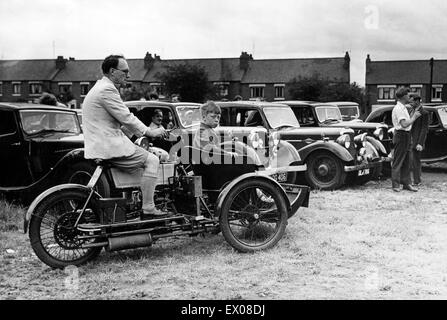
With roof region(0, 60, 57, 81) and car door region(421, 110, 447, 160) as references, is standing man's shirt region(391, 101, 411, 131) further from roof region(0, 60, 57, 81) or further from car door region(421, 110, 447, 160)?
roof region(0, 60, 57, 81)

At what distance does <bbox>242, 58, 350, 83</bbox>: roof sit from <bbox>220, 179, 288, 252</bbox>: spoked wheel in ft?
173

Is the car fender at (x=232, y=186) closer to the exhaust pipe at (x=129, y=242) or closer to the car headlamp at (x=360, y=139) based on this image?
the exhaust pipe at (x=129, y=242)

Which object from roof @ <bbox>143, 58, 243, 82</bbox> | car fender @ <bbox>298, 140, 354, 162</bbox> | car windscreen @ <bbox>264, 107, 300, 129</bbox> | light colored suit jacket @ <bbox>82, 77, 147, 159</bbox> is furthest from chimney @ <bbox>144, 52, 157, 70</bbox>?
light colored suit jacket @ <bbox>82, 77, 147, 159</bbox>

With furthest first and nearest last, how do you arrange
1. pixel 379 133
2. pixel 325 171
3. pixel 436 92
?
pixel 436 92, pixel 379 133, pixel 325 171

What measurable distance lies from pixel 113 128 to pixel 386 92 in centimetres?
5577

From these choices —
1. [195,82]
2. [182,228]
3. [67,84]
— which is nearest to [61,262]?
[182,228]

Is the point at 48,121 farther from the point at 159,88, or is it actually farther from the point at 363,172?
the point at 159,88

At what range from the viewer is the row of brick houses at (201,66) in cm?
5828

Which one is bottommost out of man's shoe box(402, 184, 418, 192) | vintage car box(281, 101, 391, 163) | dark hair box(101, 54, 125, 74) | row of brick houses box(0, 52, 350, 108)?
man's shoe box(402, 184, 418, 192)

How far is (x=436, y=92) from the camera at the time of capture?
5525 cm

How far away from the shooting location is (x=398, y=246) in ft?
19.7

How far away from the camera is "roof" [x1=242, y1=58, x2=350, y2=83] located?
190 feet

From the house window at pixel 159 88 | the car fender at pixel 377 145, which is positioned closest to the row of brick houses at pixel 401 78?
the house window at pixel 159 88

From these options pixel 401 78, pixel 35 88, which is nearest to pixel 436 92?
pixel 401 78
